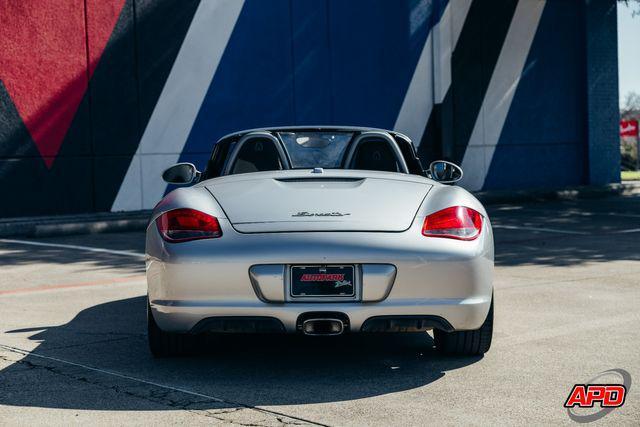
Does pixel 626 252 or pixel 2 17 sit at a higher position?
pixel 2 17

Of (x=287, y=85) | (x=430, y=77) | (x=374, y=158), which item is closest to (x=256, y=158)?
(x=374, y=158)

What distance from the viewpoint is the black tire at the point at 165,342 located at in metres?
5.71

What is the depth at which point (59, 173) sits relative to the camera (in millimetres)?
16844

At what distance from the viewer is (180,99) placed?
18266mm

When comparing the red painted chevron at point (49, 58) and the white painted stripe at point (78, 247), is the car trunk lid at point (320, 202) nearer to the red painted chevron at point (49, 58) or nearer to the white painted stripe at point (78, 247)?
the white painted stripe at point (78, 247)

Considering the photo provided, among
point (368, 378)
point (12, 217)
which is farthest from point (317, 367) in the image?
point (12, 217)

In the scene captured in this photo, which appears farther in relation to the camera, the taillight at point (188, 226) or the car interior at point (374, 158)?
the car interior at point (374, 158)

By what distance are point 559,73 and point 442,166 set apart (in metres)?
18.7

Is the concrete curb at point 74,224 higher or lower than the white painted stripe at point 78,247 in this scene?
lower

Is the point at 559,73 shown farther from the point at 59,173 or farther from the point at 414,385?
the point at 414,385

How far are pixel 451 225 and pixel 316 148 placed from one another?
4.94ft

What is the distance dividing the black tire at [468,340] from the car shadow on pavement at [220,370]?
55 mm

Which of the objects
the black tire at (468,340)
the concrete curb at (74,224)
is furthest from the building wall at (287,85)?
the black tire at (468,340)

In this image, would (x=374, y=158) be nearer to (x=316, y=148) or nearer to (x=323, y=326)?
(x=316, y=148)
